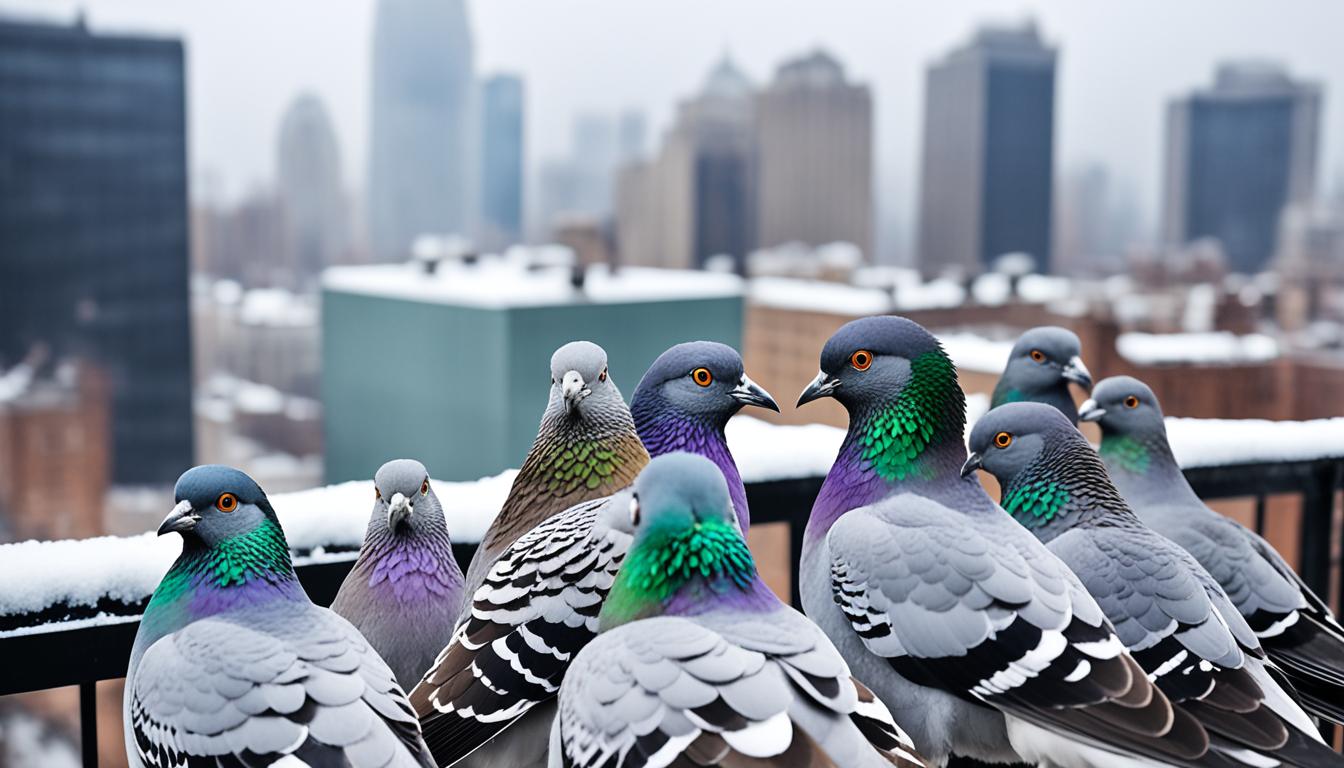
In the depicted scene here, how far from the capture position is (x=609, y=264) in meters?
22.9

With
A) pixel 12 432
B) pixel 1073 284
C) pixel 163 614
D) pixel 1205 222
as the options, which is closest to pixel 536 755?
pixel 163 614

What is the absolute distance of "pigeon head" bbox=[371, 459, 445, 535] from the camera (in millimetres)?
1437

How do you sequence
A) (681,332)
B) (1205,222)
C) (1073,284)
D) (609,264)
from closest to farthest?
(681,332) < (609,264) < (1073,284) < (1205,222)

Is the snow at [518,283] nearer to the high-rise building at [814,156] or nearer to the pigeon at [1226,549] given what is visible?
the pigeon at [1226,549]

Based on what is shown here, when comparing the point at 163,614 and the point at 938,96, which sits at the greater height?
the point at 938,96

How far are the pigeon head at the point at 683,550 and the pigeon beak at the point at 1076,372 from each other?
1017 mm

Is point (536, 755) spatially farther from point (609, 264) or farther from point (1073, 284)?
point (1073, 284)

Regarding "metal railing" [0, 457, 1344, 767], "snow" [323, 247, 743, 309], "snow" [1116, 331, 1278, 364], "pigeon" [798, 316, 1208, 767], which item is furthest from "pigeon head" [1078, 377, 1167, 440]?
"snow" [1116, 331, 1278, 364]

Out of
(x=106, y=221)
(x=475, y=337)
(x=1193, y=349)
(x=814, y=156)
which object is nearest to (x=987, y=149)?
(x=814, y=156)

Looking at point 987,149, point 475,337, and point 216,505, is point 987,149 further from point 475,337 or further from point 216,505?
point 216,505

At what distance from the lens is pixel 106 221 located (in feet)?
157

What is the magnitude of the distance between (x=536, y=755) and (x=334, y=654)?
0.78ft

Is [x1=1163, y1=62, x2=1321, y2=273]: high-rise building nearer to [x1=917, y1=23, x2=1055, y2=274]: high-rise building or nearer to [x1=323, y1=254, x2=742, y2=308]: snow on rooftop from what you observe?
[x1=917, y1=23, x2=1055, y2=274]: high-rise building

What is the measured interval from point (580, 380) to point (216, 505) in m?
0.41
